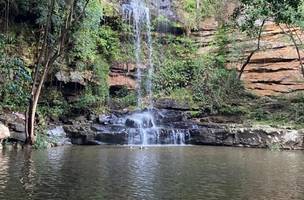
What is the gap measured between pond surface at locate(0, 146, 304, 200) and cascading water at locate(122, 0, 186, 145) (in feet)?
22.7

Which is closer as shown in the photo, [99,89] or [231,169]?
[231,169]

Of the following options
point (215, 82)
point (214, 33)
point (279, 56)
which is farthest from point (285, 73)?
point (214, 33)

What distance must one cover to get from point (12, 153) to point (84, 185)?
7.35 m

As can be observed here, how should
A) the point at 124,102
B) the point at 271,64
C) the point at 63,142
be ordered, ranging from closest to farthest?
1. the point at 63,142
2. the point at 124,102
3. the point at 271,64

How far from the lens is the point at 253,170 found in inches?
471

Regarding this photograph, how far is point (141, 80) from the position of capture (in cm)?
2802

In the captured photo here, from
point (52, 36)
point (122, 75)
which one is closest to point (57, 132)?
point (52, 36)

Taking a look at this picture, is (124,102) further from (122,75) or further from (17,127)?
(17,127)

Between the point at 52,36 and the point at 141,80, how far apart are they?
24.9 ft

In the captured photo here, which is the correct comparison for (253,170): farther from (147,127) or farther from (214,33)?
(214,33)

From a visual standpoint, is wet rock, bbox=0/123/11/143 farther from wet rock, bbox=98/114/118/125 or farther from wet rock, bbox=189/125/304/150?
wet rock, bbox=189/125/304/150

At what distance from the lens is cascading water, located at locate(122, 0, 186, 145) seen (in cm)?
2194

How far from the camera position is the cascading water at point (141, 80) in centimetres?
2194

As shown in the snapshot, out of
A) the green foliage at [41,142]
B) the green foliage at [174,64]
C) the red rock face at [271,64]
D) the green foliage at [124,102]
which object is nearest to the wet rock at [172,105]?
the green foliage at [124,102]
